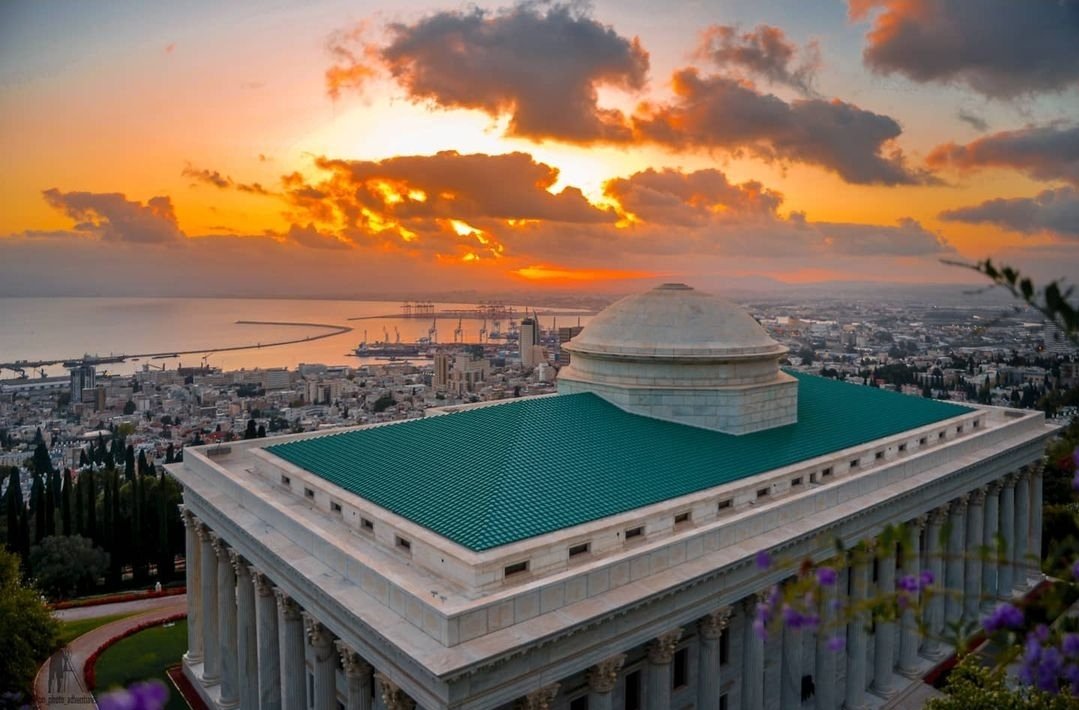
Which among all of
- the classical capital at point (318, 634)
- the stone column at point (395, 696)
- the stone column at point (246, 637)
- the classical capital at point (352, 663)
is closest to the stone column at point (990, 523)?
the stone column at point (395, 696)

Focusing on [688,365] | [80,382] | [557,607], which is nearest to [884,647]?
[688,365]

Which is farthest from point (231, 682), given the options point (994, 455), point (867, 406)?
point (994, 455)

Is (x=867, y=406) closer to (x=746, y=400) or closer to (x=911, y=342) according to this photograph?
(x=746, y=400)

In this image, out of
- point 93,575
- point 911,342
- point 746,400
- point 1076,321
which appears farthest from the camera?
point 911,342

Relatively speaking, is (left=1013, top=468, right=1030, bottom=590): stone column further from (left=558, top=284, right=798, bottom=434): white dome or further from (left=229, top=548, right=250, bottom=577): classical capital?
(left=229, top=548, right=250, bottom=577): classical capital

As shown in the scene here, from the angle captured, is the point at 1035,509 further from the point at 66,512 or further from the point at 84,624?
the point at 66,512

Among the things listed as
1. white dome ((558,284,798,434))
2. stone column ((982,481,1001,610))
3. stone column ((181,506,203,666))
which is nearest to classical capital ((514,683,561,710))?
white dome ((558,284,798,434))

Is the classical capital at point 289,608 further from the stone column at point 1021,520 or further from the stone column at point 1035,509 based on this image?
the stone column at point 1035,509

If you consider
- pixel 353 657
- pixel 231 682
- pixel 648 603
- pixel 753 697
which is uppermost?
pixel 648 603
